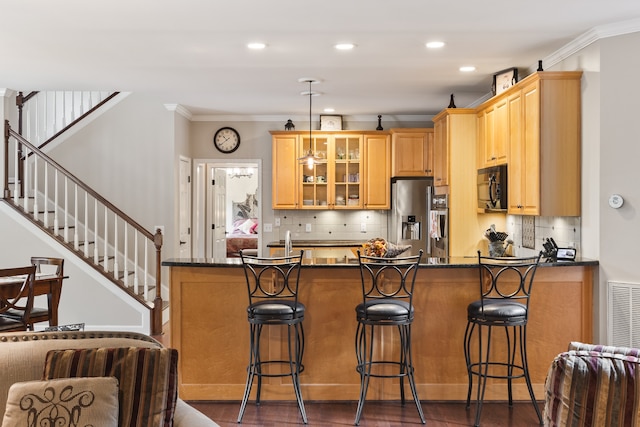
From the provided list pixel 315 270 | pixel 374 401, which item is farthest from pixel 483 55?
pixel 374 401

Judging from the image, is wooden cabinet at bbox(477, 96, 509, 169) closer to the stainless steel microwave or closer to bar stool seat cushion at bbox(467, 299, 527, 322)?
the stainless steel microwave

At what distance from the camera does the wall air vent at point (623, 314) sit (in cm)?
423

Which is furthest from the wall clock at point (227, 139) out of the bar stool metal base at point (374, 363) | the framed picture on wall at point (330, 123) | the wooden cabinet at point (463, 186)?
the bar stool metal base at point (374, 363)

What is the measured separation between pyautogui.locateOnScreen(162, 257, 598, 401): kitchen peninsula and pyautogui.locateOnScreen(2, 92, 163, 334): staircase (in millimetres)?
2329

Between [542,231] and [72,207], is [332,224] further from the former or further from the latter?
[542,231]

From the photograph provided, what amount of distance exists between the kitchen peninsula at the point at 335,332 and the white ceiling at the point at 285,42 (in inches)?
65.5

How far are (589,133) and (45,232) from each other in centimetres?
533

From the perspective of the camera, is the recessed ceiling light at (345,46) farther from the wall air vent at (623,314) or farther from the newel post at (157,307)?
the newel post at (157,307)

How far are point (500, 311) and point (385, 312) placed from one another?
73 cm

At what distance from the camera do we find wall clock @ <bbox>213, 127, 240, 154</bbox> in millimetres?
8586

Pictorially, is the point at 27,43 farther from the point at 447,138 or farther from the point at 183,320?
the point at 447,138

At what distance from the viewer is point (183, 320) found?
14.6ft

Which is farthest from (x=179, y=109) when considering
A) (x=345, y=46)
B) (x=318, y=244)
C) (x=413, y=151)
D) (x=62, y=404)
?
(x=62, y=404)

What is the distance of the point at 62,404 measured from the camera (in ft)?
6.82
